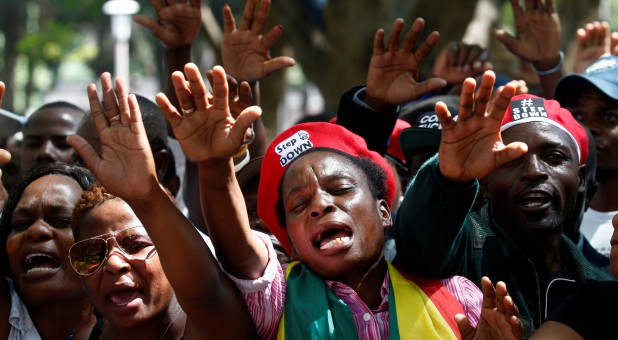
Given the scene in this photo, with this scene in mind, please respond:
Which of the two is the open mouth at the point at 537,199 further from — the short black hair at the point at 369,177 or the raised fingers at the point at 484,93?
the raised fingers at the point at 484,93

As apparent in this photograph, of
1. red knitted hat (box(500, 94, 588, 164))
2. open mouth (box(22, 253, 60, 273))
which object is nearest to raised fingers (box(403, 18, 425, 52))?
red knitted hat (box(500, 94, 588, 164))

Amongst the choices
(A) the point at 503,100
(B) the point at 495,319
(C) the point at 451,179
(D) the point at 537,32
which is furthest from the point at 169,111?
(D) the point at 537,32

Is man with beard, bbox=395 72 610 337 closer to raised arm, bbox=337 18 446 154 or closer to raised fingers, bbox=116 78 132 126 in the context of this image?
raised arm, bbox=337 18 446 154

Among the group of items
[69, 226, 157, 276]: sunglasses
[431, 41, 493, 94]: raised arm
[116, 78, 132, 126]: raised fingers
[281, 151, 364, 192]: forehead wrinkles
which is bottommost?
[431, 41, 493, 94]: raised arm

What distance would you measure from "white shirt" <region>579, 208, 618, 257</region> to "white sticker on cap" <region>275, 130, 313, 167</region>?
6.28 ft

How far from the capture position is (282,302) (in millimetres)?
3588

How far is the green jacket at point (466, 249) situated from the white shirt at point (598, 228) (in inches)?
40.1

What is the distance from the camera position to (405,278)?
3.77 m

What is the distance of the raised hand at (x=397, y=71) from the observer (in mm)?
4621

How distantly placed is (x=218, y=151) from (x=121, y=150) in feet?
1.12

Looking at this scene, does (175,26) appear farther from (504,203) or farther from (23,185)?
(504,203)

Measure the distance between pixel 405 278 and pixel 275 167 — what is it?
611 mm

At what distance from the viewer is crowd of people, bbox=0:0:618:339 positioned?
342 cm

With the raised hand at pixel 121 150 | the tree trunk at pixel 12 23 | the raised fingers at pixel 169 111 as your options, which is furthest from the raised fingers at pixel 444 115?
the tree trunk at pixel 12 23
